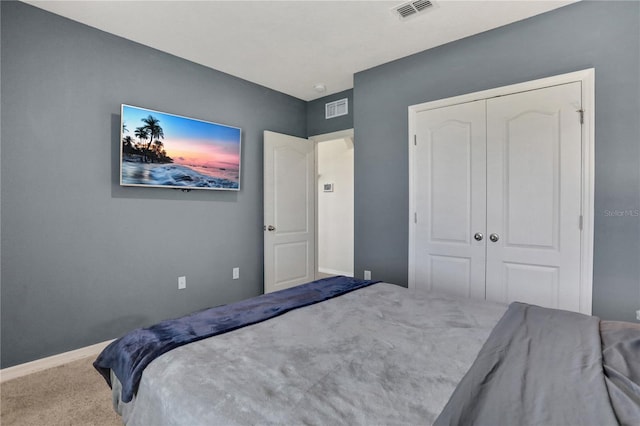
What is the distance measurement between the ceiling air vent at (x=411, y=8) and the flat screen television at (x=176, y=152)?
1990 millimetres

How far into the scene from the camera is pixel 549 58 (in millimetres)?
2510

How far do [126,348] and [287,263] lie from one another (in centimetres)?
287

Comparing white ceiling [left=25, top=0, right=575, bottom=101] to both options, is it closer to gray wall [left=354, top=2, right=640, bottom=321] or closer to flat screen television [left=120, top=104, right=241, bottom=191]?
gray wall [left=354, top=2, right=640, bottom=321]

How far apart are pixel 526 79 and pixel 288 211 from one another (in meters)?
2.79

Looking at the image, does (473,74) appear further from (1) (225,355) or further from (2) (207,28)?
(1) (225,355)

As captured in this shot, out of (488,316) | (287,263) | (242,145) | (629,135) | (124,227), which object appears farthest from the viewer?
(287,263)

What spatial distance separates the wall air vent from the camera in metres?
4.11

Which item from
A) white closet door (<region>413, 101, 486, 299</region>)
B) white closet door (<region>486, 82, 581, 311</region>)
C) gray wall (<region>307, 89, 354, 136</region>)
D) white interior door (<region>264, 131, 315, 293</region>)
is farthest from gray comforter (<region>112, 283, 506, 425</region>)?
gray wall (<region>307, 89, 354, 136</region>)

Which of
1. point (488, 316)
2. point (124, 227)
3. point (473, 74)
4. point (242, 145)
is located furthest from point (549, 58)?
point (124, 227)

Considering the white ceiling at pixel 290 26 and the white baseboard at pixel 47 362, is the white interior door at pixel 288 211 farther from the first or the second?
the white baseboard at pixel 47 362

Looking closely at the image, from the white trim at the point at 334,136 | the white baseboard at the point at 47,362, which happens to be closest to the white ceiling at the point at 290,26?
the white trim at the point at 334,136

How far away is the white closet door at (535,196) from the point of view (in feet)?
7.91

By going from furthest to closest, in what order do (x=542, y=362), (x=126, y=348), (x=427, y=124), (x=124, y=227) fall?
1. (x=427, y=124)
2. (x=124, y=227)
3. (x=126, y=348)
4. (x=542, y=362)

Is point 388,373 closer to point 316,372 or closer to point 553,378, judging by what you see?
point 316,372
